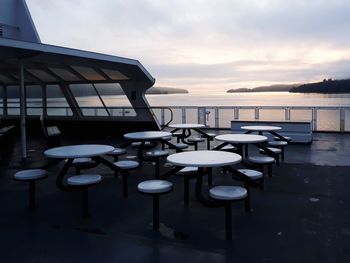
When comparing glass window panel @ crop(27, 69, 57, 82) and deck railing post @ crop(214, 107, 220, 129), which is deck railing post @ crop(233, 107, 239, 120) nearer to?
deck railing post @ crop(214, 107, 220, 129)

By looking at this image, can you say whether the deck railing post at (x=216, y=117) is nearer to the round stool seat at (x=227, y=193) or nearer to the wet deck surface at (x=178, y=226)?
the wet deck surface at (x=178, y=226)

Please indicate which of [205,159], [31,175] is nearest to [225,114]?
[205,159]

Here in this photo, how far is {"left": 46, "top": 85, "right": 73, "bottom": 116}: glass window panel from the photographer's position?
1405 cm

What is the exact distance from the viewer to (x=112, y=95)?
515 inches

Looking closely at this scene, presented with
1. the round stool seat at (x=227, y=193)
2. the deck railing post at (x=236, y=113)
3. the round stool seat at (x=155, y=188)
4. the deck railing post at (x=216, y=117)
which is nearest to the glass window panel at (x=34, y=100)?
the deck railing post at (x=216, y=117)

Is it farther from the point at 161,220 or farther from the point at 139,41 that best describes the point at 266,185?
the point at 139,41

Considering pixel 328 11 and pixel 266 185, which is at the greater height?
pixel 328 11

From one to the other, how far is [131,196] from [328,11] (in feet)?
23.7

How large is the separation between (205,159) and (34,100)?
1265 cm

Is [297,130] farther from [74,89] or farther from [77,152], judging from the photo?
[74,89]

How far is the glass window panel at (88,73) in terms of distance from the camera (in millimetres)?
11729

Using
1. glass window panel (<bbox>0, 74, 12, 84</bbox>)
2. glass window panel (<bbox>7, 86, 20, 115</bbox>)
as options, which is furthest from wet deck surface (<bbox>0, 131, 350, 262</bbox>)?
glass window panel (<bbox>7, 86, 20, 115</bbox>)

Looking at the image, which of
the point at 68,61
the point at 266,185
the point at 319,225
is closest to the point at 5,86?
the point at 68,61

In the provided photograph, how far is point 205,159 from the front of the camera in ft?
14.3
